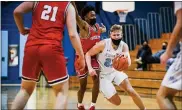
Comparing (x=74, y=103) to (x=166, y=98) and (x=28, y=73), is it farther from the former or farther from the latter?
(x=166, y=98)

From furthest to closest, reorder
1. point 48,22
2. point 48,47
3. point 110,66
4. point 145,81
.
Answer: point 145,81
point 110,66
point 48,22
point 48,47

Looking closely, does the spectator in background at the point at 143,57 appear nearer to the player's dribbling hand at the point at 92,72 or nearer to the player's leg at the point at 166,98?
the player's dribbling hand at the point at 92,72

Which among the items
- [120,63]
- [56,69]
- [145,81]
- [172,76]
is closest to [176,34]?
[172,76]

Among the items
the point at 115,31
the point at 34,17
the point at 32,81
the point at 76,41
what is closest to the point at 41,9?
the point at 34,17

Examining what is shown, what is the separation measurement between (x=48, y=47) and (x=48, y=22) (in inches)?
10.5

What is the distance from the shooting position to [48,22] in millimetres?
3436

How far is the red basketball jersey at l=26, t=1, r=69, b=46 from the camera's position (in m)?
3.41

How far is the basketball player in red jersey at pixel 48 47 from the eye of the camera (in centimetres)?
334

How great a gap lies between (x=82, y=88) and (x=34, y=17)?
2.07 metres

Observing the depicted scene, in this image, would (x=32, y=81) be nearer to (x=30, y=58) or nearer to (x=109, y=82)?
(x=30, y=58)

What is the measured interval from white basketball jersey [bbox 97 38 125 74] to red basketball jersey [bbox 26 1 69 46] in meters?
1.45

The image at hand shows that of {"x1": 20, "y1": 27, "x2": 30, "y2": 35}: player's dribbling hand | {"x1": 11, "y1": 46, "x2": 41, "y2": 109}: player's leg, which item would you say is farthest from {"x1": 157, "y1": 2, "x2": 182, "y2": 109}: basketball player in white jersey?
{"x1": 20, "y1": 27, "x2": 30, "y2": 35}: player's dribbling hand

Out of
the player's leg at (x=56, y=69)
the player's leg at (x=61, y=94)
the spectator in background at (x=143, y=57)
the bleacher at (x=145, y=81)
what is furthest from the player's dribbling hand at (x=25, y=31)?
the spectator in background at (x=143, y=57)

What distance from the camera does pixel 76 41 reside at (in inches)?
134
